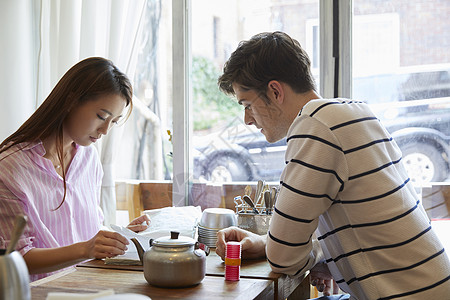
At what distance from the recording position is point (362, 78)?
8.82 ft

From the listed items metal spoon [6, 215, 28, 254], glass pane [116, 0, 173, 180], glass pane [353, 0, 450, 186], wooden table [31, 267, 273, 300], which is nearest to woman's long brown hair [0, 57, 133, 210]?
wooden table [31, 267, 273, 300]

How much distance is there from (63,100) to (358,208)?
1.10 meters

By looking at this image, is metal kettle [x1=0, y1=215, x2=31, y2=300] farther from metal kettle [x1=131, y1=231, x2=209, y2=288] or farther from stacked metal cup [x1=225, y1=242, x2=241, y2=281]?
stacked metal cup [x1=225, y1=242, x2=241, y2=281]

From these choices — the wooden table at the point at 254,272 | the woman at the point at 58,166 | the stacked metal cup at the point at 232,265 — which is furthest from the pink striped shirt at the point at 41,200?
the stacked metal cup at the point at 232,265

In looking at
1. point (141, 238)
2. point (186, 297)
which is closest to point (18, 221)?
point (186, 297)

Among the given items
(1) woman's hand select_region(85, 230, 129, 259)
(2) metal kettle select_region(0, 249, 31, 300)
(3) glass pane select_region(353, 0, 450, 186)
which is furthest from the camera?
(3) glass pane select_region(353, 0, 450, 186)

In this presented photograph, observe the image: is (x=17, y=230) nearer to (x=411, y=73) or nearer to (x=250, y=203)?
(x=250, y=203)

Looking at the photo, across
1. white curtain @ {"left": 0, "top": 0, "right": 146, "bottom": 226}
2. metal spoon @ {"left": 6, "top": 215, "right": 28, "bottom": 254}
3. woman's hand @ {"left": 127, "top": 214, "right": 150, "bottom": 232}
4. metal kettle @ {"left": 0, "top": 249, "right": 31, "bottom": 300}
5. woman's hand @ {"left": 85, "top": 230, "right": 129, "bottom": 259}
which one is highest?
white curtain @ {"left": 0, "top": 0, "right": 146, "bottom": 226}

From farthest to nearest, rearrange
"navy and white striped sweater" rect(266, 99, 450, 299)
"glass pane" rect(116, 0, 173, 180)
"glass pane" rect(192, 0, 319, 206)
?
"glass pane" rect(116, 0, 173, 180)
"glass pane" rect(192, 0, 319, 206)
"navy and white striped sweater" rect(266, 99, 450, 299)

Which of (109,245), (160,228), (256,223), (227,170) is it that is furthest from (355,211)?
(227,170)

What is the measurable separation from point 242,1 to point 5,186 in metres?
1.70

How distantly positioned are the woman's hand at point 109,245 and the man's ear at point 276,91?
2.09ft

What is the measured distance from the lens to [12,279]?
2.77 ft

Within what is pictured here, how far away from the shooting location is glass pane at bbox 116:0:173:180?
308 centimetres
